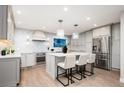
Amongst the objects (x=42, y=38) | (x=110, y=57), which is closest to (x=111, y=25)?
(x=110, y=57)

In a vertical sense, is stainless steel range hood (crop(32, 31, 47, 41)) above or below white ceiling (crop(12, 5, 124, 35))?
below

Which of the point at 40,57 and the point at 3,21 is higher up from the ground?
the point at 3,21

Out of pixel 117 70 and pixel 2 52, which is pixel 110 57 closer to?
pixel 117 70

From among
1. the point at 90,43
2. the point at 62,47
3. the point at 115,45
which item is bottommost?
the point at 62,47

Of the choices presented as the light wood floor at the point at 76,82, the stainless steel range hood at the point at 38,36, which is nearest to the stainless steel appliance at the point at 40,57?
the stainless steel range hood at the point at 38,36

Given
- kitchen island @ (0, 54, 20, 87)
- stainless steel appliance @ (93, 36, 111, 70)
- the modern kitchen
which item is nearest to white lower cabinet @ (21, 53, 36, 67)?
the modern kitchen

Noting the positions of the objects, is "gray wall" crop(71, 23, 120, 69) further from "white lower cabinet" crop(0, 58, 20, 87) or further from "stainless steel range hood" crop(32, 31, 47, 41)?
"white lower cabinet" crop(0, 58, 20, 87)

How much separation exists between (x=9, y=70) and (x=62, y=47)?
8.71 feet

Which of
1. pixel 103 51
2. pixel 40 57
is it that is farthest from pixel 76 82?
pixel 40 57

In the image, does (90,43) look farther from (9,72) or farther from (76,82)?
(9,72)

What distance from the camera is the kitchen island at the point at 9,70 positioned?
2.27 m

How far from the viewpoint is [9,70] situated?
7.80 feet

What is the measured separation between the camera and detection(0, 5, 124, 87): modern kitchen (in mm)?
2648
